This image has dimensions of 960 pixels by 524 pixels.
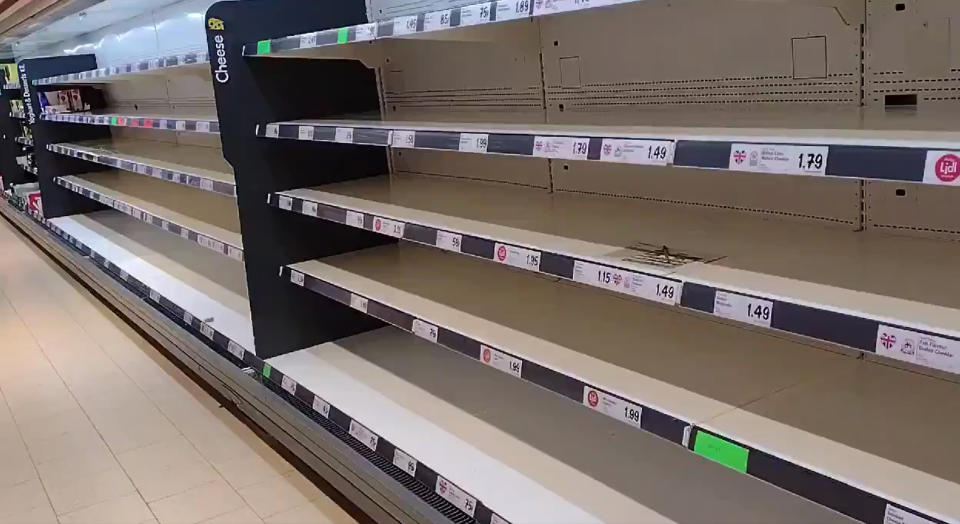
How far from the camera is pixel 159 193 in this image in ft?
19.1

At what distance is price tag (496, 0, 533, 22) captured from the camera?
5.82 ft

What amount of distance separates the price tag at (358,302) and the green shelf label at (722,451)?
1.42 metres

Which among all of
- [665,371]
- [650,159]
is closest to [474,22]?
[650,159]

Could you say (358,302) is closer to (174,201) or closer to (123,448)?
(123,448)

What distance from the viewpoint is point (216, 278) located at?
4727 millimetres

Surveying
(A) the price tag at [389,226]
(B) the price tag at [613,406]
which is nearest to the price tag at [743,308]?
(B) the price tag at [613,406]

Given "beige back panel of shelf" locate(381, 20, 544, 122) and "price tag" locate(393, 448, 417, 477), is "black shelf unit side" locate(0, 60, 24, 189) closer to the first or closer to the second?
"beige back panel of shelf" locate(381, 20, 544, 122)

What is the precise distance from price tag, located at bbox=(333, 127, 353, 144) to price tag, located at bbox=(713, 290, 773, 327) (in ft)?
4.72

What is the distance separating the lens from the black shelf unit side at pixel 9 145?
31.0 feet

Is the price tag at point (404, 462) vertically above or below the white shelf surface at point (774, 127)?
below

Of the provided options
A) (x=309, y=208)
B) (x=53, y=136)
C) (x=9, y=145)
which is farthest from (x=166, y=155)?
(x=9, y=145)

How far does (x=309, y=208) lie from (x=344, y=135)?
45cm

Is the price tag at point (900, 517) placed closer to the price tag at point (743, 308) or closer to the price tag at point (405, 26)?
the price tag at point (743, 308)

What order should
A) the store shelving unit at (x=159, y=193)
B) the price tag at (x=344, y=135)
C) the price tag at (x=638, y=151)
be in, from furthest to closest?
the store shelving unit at (x=159, y=193), the price tag at (x=344, y=135), the price tag at (x=638, y=151)
